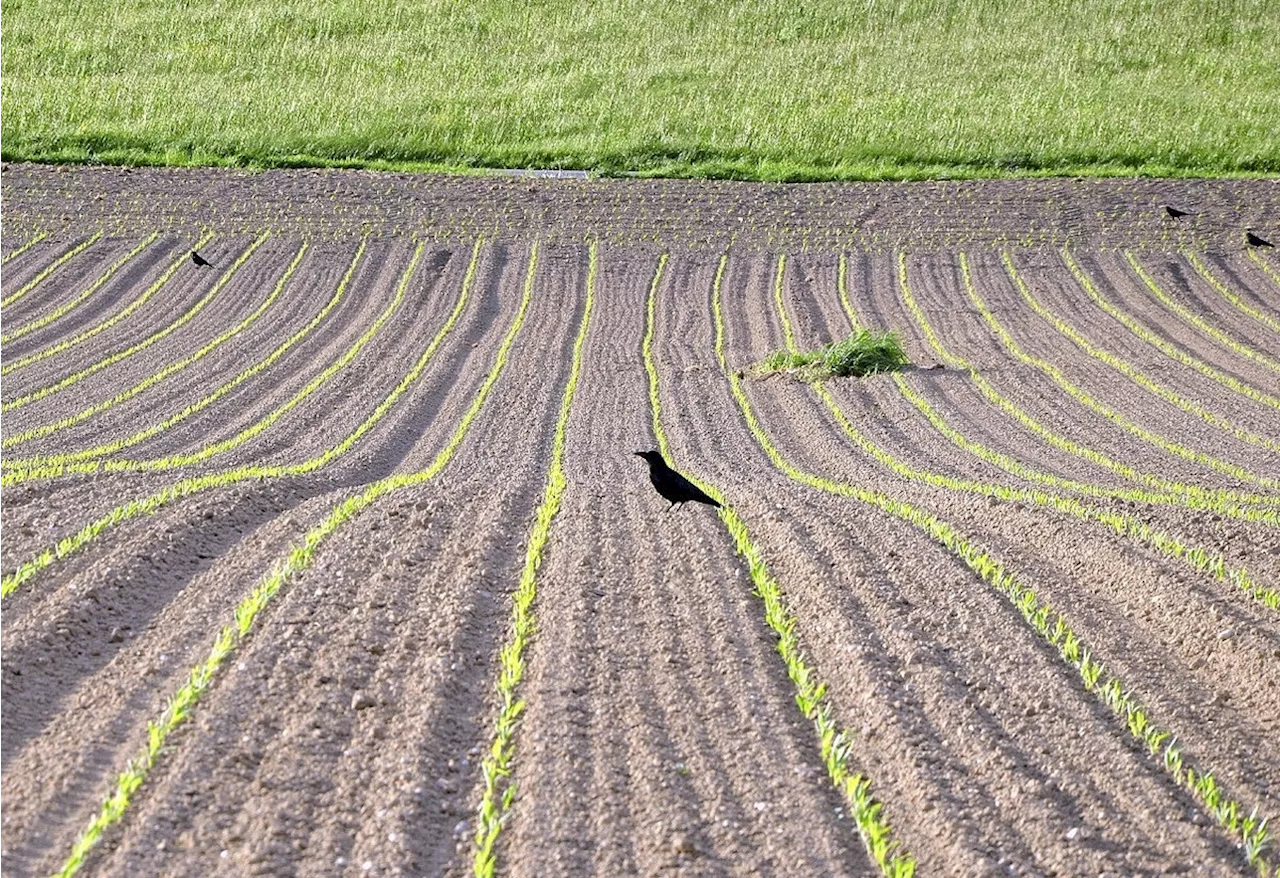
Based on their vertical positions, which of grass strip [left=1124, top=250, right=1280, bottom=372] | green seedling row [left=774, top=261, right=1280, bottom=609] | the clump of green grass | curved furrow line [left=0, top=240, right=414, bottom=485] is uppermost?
grass strip [left=1124, top=250, right=1280, bottom=372]

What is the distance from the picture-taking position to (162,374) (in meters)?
21.7

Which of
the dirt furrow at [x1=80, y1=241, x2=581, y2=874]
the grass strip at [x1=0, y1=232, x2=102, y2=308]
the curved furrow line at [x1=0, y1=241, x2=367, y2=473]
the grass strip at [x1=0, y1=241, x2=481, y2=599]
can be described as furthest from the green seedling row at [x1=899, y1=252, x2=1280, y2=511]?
the grass strip at [x1=0, y1=232, x2=102, y2=308]

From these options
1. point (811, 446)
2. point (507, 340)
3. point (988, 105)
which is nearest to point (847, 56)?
point (988, 105)

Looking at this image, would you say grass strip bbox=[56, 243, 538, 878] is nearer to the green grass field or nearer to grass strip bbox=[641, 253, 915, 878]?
grass strip bbox=[641, 253, 915, 878]

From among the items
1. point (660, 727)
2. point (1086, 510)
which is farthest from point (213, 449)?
point (660, 727)

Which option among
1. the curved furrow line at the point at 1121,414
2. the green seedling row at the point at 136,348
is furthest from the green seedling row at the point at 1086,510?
the green seedling row at the point at 136,348

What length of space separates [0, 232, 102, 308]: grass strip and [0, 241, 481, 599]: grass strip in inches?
376

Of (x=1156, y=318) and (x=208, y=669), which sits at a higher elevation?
(x=1156, y=318)

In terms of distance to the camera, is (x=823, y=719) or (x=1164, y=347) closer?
(x=823, y=719)

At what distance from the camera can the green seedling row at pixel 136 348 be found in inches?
779

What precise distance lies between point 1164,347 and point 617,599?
18093 millimetres

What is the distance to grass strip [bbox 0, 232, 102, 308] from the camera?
89.7 ft

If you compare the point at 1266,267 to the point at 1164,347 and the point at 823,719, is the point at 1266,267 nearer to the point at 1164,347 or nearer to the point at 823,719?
the point at 1164,347

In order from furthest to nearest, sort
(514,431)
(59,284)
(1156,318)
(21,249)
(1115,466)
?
1. (21,249)
2. (59,284)
3. (1156,318)
4. (514,431)
5. (1115,466)
